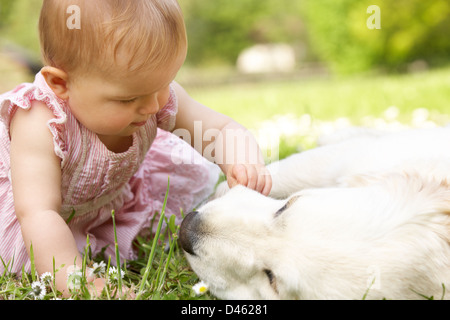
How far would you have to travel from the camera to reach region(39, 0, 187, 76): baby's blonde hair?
2059mm

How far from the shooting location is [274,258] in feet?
5.85

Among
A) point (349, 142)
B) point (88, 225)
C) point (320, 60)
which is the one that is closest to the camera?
point (88, 225)

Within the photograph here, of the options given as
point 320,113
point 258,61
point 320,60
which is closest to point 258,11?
point 258,61

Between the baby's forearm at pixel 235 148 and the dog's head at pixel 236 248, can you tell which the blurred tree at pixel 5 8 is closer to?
the baby's forearm at pixel 235 148

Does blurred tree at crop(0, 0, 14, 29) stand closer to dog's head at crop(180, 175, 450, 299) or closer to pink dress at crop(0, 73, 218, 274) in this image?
pink dress at crop(0, 73, 218, 274)

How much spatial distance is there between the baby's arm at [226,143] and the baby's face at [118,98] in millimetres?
505

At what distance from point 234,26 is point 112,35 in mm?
27760

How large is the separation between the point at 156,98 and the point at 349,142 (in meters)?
1.37

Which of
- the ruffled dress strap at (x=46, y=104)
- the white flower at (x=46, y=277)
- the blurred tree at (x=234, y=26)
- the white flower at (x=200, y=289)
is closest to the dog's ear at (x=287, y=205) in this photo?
the white flower at (x=200, y=289)

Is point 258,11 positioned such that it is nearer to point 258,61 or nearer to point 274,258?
point 258,61

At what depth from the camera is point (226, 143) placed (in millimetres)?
2727

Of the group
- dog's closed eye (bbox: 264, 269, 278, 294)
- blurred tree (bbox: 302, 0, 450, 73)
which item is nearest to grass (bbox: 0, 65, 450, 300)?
dog's closed eye (bbox: 264, 269, 278, 294)
